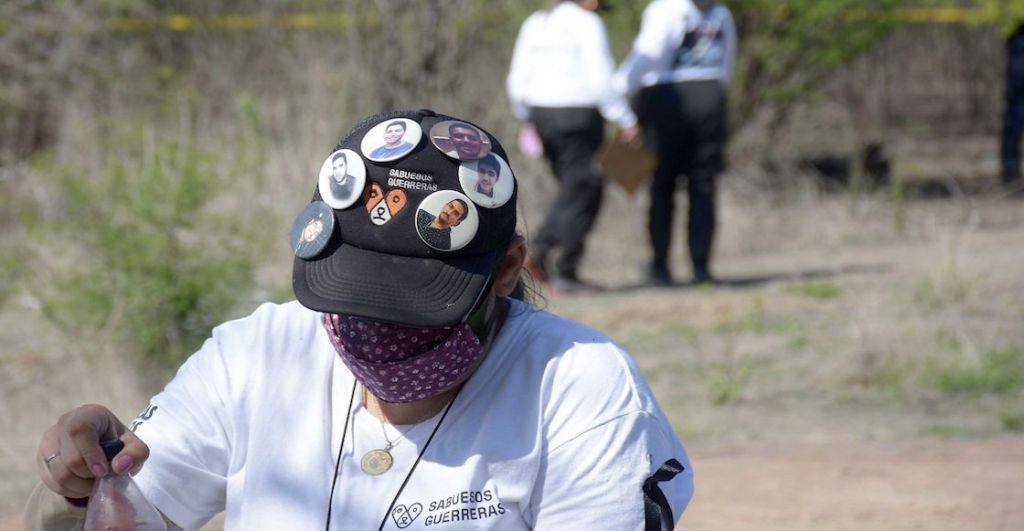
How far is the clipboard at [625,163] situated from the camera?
25.6 ft

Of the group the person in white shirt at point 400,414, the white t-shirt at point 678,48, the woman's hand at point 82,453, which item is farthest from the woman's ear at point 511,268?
the white t-shirt at point 678,48

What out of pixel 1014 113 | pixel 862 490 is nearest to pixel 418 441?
pixel 862 490

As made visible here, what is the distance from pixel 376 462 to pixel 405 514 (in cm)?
9

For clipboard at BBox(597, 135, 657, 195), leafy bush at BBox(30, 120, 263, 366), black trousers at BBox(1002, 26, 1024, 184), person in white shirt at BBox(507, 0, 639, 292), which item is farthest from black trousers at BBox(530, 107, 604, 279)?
black trousers at BBox(1002, 26, 1024, 184)

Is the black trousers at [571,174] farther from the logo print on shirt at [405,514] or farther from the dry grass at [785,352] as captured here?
the logo print on shirt at [405,514]

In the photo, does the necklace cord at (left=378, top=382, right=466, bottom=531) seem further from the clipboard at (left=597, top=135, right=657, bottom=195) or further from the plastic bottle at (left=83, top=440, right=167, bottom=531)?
the clipboard at (left=597, top=135, right=657, bottom=195)

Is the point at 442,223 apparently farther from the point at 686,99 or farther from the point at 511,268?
the point at 686,99

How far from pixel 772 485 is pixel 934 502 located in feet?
1.68

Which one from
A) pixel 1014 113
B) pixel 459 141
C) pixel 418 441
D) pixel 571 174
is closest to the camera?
pixel 459 141

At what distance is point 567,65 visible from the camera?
7930mm

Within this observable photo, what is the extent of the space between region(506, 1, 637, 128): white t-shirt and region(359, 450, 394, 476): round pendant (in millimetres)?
5798

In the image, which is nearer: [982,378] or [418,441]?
[418,441]

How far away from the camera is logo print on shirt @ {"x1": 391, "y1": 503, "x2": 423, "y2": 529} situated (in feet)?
6.63

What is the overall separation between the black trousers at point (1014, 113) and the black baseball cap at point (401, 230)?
12125 millimetres
